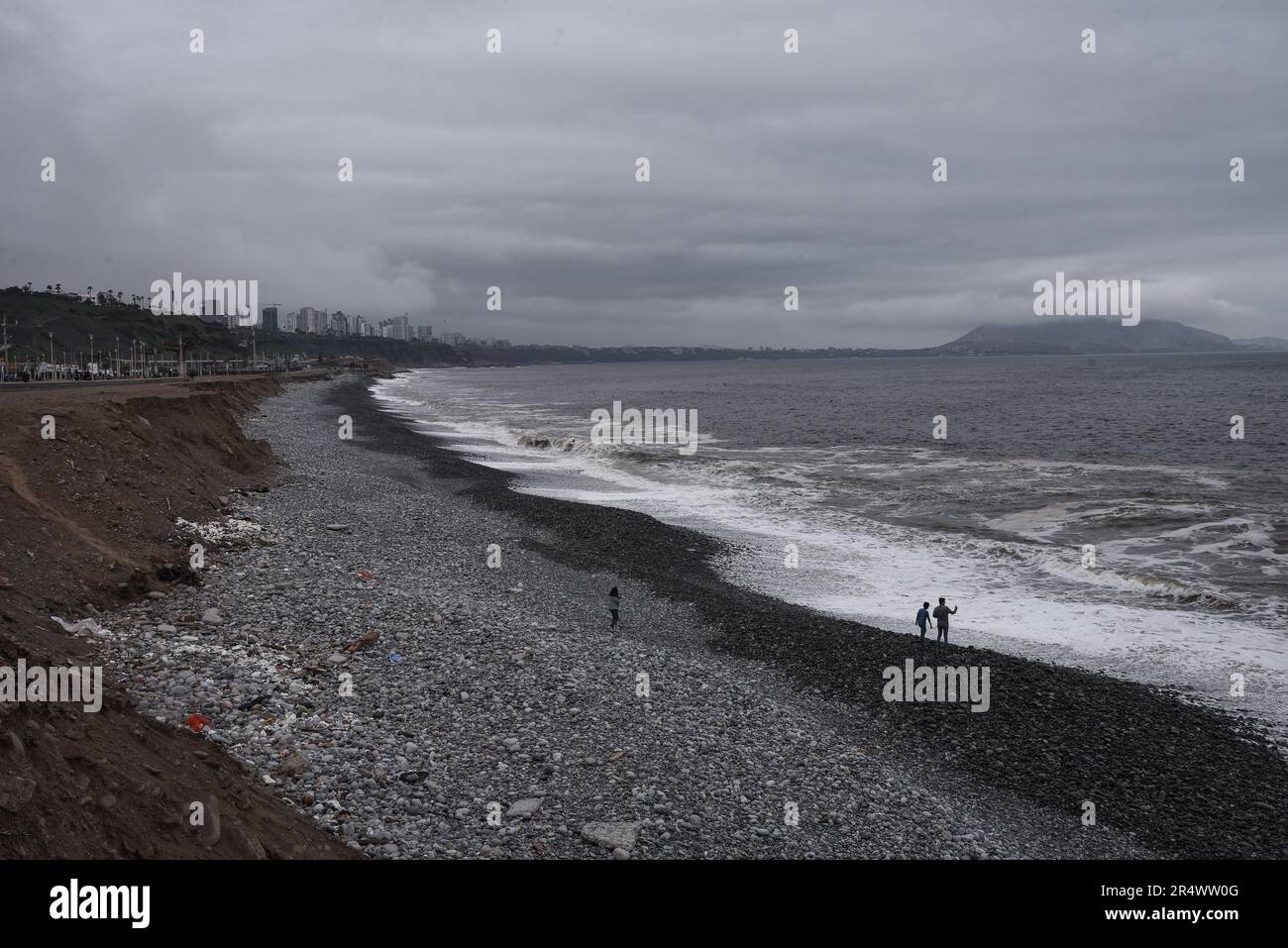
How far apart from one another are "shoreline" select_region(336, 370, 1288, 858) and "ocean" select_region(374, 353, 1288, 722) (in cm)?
179

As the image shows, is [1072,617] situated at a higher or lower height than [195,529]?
lower

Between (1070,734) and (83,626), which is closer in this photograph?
(83,626)

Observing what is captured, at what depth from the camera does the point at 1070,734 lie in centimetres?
1355

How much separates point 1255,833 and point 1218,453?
49.5 metres

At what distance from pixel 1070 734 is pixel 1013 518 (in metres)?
21.0

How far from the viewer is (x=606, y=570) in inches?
934

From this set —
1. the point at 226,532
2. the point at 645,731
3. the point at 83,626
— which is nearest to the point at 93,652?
the point at 83,626

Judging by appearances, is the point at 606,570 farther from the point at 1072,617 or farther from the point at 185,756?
the point at 185,756

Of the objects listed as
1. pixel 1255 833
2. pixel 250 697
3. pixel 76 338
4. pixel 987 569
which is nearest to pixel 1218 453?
pixel 987 569

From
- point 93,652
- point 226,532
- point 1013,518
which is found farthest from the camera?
point 1013,518

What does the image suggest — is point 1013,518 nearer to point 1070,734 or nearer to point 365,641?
point 1070,734

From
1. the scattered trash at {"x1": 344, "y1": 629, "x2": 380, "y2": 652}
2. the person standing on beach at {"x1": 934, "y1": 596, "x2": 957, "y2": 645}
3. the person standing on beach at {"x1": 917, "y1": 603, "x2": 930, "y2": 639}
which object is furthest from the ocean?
the scattered trash at {"x1": 344, "y1": 629, "x2": 380, "y2": 652}

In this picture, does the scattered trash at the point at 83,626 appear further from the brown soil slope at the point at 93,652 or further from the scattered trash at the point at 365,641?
the scattered trash at the point at 365,641

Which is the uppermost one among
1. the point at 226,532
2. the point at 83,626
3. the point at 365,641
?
the point at 226,532
